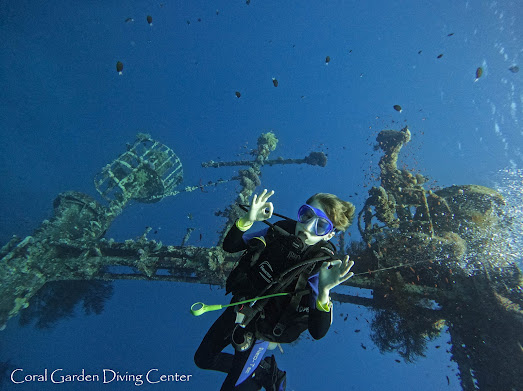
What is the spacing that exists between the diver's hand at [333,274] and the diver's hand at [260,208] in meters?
0.85

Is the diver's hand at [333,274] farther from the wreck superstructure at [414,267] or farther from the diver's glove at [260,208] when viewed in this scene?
the wreck superstructure at [414,267]

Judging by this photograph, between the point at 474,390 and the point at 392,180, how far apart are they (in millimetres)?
7283

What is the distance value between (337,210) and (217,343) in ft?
8.98

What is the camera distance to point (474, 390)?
250 inches

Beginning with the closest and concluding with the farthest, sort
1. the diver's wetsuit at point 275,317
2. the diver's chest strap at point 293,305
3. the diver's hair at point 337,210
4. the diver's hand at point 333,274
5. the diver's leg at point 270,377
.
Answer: the diver's hand at point 333,274, the diver's wetsuit at point 275,317, the diver's chest strap at point 293,305, the diver's hair at point 337,210, the diver's leg at point 270,377

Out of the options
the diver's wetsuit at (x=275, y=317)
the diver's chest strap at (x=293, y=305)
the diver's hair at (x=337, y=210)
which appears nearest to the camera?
the diver's wetsuit at (x=275, y=317)

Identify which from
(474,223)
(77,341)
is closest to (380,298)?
(474,223)

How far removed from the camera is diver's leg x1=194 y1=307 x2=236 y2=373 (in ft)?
11.7

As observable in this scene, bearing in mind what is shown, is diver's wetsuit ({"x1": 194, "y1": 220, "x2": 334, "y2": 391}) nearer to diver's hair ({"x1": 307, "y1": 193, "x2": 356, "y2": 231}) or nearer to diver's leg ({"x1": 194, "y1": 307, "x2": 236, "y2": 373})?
diver's leg ({"x1": 194, "y1": 307, "x2": 236, "y2": 373})

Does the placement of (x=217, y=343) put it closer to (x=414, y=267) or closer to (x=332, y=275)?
(x=332, y=275)

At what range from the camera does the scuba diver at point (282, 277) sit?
2.50 metres

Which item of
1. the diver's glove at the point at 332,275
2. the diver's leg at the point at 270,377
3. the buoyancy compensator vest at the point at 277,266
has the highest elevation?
the buoyancy compensator vest at the point at 277,266

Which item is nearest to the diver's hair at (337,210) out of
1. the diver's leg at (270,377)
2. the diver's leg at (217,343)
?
the diver's leg at (217,343)

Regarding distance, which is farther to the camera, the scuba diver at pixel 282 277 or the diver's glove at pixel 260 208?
the diver's glove at pixel 260 208
